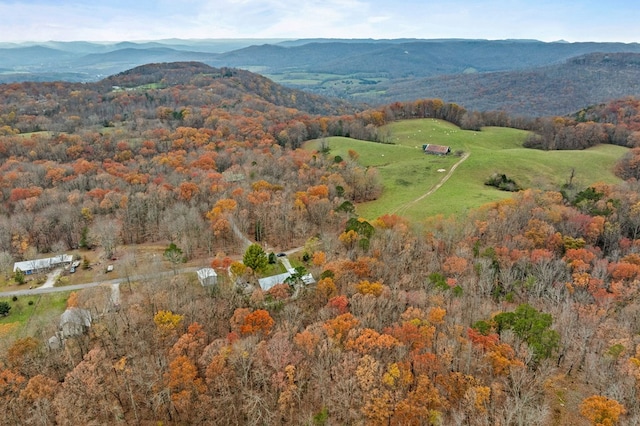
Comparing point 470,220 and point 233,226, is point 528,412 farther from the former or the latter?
point 233,226

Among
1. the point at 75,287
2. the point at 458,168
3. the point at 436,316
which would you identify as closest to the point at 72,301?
the point at 75,287

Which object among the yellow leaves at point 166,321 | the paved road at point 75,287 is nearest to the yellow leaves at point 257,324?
the yellow leaves at point 166,321

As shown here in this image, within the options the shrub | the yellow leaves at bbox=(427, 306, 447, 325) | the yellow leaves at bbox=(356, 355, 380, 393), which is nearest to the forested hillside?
Result: the yellow leaves at bbox=(356, 355, 380, 393)

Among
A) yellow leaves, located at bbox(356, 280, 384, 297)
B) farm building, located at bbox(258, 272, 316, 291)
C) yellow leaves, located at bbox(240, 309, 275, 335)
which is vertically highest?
yellow leaves, located at bbox(356, 280, 384, 297)

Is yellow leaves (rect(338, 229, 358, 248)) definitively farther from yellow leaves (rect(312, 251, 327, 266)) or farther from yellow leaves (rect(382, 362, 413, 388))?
yellow leaves (rect(382, 362, 413, 388))

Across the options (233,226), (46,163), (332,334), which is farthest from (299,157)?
(332,334)

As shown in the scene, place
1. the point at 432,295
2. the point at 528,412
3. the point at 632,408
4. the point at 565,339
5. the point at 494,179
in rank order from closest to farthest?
the point at 528,412 → the point at 632,408 → the point at 565,339 → the point at 432,295 → the point at 494,179
